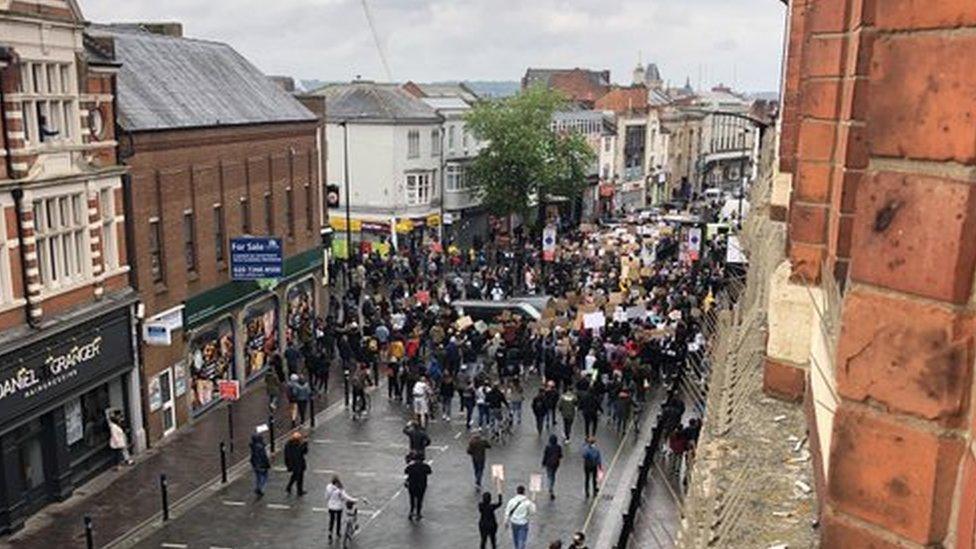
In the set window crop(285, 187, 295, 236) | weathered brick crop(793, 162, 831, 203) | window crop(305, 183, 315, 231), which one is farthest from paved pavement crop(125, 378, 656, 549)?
weathered brick crop(793, 162, 831, 203)

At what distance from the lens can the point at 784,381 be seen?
19.5 ft

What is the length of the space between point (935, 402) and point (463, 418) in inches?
894

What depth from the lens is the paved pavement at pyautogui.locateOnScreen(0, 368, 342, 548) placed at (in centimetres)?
1761

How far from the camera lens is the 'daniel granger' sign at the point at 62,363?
57.0ft

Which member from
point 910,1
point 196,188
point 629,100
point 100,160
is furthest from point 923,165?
point 629,100

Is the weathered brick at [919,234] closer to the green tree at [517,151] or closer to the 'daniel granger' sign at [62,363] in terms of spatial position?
the 'daniel granger' sign at [62,363]

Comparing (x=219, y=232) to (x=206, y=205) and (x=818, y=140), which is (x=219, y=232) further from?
(x=818, y=140)

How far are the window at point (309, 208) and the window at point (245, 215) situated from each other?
180 inches

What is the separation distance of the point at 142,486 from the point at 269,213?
11.9 meters

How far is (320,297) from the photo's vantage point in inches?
1366

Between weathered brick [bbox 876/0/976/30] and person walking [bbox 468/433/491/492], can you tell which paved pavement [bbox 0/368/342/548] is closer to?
person walking [bbox 468/433/491/492]

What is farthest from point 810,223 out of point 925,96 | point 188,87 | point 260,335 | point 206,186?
point 260,335

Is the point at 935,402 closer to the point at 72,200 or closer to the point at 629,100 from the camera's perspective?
the point at 72,200

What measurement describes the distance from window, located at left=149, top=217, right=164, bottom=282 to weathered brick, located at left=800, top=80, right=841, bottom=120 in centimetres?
2033
